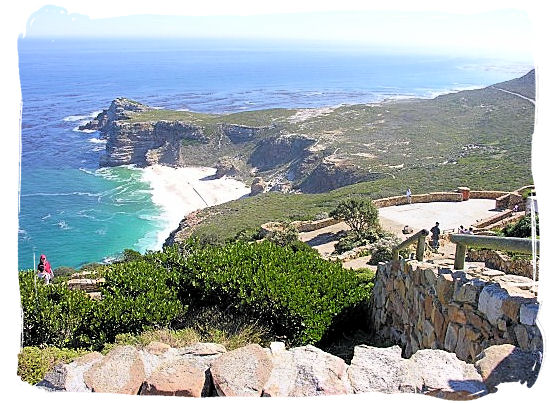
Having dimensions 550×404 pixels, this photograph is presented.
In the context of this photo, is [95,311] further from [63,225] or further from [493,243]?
[63,225]

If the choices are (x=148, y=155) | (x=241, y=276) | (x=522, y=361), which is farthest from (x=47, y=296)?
(x=148, y=155)

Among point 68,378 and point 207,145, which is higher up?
point 68,378

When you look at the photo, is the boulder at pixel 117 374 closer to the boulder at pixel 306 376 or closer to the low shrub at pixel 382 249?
the boulder at pixel 306 376

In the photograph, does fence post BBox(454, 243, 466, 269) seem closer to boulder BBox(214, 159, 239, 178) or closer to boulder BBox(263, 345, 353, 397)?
boulder BBox(263, 345, 353, 397)

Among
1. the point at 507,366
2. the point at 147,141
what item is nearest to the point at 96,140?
the point at 147,141

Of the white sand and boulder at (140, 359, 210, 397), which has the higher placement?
boulder at (140, 359, 210, 397)

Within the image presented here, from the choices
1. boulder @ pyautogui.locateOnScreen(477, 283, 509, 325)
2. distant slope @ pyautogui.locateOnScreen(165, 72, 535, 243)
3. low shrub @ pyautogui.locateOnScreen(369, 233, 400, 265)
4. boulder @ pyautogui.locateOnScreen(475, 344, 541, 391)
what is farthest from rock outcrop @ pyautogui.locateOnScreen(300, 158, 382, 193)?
boulder @ pyautogui.locateOnScreen(475, 344, 541, 391)

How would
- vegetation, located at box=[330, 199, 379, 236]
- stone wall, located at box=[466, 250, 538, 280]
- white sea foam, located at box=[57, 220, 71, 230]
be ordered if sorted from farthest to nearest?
white sea foam, located at box=[57, 220, 71, 230] → vegetation, located at box=[330, 199, 379, 236] → stone wall, located at box=[466, 250, 538, 280]
